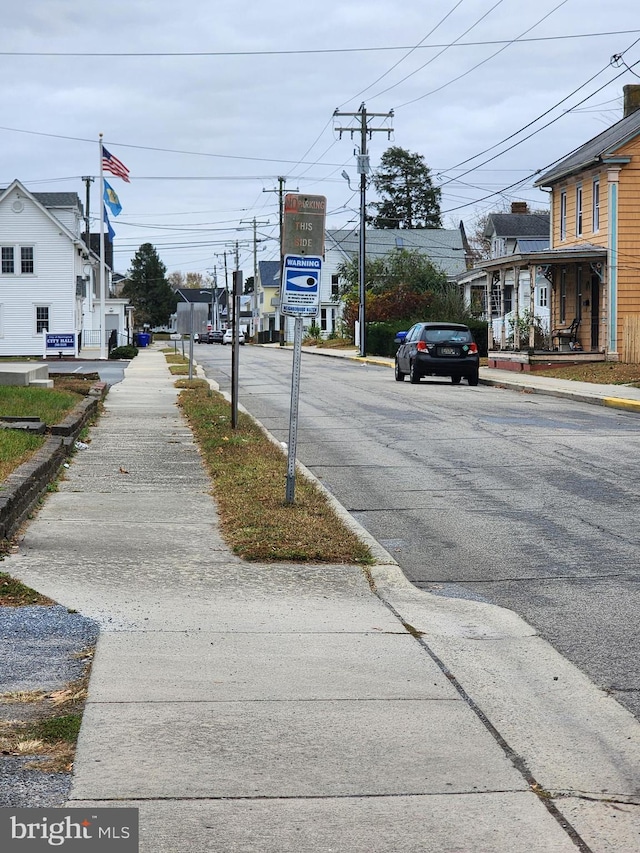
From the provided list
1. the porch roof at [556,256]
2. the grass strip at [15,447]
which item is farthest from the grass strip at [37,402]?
the porch roof at [556,256]

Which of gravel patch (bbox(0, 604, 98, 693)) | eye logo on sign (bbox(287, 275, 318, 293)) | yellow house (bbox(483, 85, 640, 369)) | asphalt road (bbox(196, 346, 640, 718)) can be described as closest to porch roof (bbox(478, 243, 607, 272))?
yellow house (bbox(483, 85, 640, 369))

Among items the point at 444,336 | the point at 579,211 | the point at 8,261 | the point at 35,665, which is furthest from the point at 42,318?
the point at 35,665

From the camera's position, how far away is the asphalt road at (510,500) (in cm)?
751

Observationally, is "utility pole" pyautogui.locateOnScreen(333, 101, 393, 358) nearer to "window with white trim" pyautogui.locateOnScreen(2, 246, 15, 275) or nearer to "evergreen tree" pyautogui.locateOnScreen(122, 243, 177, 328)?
"window with white trim" pyautogui.locateOnScreen(2, 246, 15, 275)

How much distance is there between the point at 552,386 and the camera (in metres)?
29.4

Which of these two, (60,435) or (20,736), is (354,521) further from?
Answer: (60,435)

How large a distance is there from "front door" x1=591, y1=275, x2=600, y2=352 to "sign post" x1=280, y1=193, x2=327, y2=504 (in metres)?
29.7

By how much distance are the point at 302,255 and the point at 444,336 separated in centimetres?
2148

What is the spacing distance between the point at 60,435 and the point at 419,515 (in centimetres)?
651

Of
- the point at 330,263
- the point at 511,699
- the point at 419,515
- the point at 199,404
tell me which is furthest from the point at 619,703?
the point at 330,263

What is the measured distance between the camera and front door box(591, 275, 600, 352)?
38625 millimetres

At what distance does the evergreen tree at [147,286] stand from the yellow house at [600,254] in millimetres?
103542

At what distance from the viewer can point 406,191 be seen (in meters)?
116

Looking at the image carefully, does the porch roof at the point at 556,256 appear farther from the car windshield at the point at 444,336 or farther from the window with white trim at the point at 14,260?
the window with white trim at the point at 14,260
